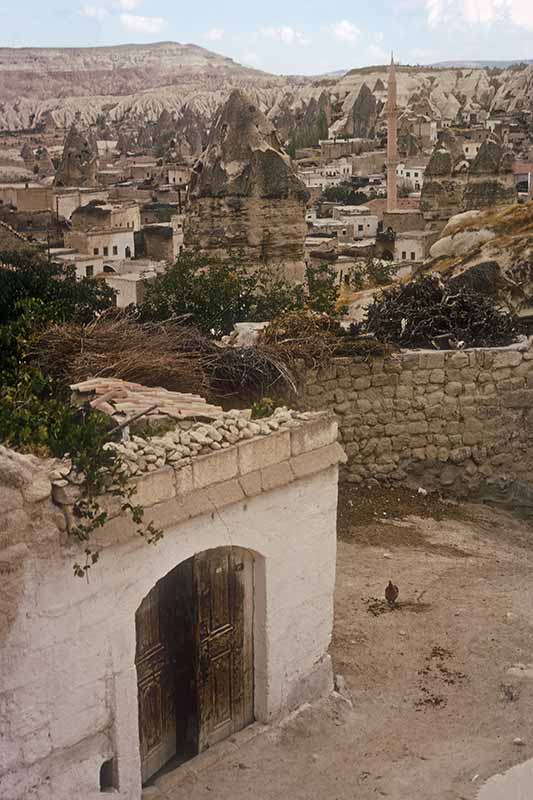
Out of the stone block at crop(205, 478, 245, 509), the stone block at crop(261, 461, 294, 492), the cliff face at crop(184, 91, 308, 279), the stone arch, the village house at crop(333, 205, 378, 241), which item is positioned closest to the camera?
the stone block at crop(205, 478, 245, 509)

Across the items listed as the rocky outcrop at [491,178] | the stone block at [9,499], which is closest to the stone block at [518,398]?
the stone block at [9,499]

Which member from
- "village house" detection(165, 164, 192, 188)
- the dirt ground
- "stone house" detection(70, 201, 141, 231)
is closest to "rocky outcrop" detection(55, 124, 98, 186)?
"village house" detection(165, 164, 192, 188)

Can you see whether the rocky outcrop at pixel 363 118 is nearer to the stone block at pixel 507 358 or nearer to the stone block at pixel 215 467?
the stone block at pixel 507 358

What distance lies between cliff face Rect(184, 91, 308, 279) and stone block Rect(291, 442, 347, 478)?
295 inches

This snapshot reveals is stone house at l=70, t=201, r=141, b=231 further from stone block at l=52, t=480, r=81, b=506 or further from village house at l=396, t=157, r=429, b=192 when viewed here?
stone block at l=52, t=480, r=81, b=506

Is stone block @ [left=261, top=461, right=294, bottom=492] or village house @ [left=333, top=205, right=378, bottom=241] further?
village house @ [left=333, top=205, right=378, bottom=241]

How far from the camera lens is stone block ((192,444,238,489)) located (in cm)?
534

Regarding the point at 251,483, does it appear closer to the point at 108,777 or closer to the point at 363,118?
the point at 108,777

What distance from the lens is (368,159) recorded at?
75.4 m

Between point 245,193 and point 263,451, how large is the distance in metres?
7.94

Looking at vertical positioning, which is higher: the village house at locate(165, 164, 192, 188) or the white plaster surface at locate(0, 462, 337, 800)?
the village house at locate(165, 164, 192, 188)

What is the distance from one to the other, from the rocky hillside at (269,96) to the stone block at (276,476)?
297 ft

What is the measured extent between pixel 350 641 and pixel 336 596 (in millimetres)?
656

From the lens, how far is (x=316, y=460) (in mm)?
6012
